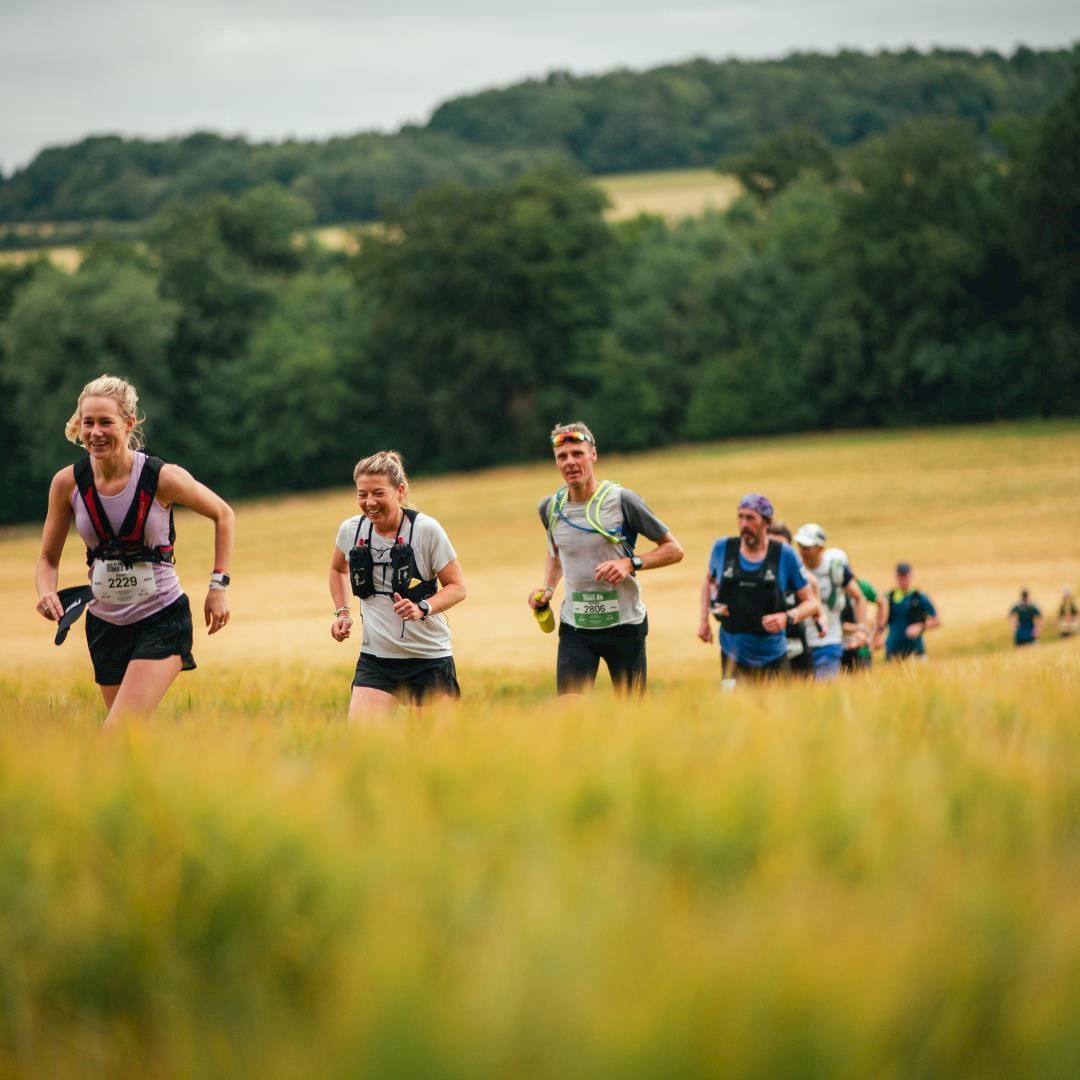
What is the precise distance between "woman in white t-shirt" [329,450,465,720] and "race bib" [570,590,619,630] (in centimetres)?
118

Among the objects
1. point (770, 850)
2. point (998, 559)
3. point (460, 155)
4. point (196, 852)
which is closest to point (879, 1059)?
point (770, 850)

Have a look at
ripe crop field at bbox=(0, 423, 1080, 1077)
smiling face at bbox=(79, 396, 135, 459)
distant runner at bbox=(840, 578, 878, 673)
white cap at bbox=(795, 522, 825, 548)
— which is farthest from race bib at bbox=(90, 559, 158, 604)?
distant runner at bbox=(840, 578, 878, 673)

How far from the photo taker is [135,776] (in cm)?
353

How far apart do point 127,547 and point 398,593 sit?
159cm

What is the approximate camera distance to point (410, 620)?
28.2 ft

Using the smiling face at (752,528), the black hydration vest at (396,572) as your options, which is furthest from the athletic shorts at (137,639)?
the smiling face at (752,528)

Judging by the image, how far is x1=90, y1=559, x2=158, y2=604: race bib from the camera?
25.4 ft

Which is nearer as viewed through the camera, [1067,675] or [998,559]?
[1067,675]

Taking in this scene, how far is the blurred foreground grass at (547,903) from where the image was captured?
216 cm

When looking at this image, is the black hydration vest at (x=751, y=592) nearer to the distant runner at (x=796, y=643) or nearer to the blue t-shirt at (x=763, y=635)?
the blue t-shirt at (x=763, y=635)

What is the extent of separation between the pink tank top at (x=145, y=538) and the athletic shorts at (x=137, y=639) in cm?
4

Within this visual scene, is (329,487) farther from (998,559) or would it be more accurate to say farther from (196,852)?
(196,852)

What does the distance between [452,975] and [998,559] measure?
4208cm

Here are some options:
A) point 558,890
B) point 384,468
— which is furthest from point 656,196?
point 558,890
